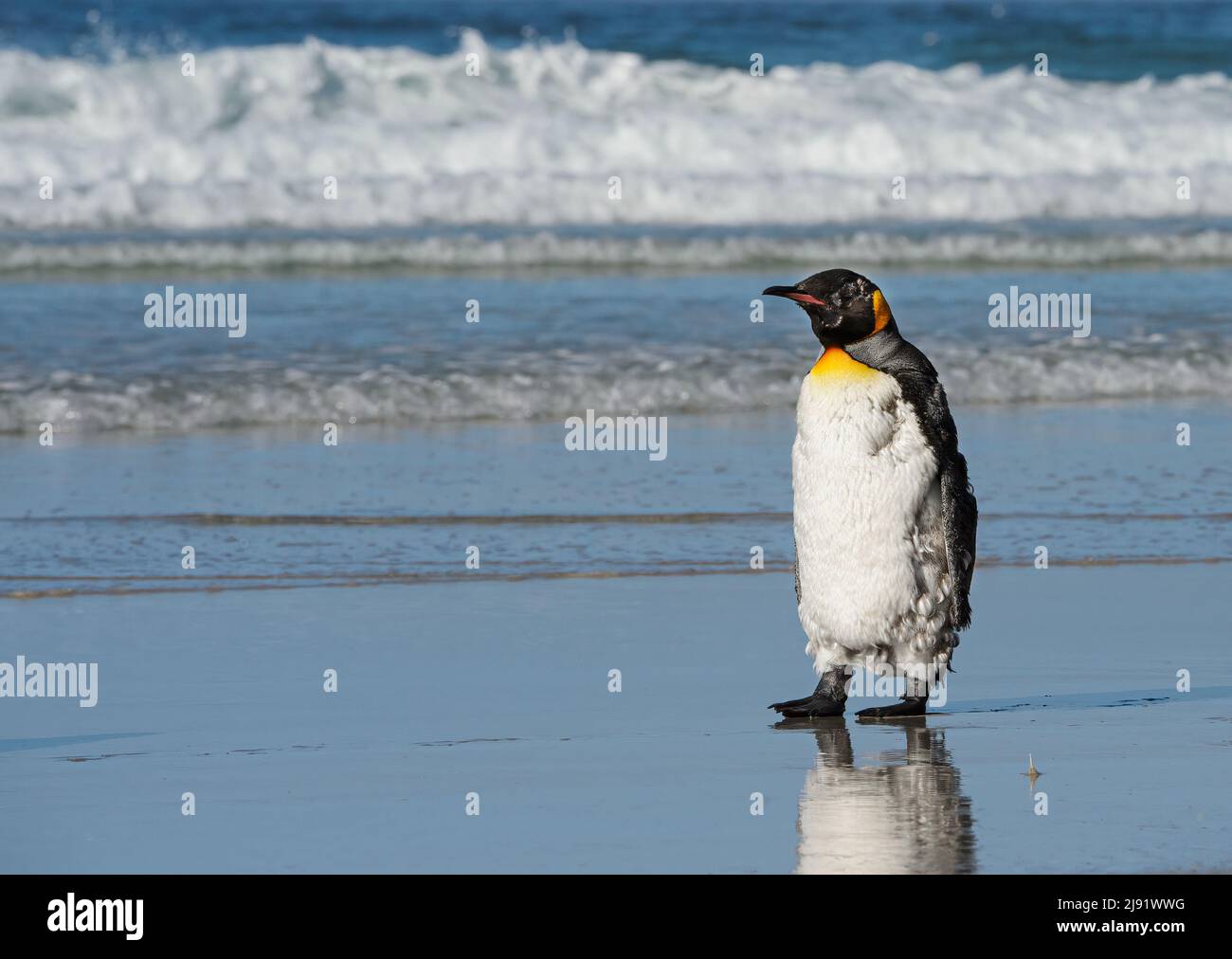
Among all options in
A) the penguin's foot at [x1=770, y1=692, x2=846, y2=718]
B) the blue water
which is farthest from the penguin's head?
the blue water

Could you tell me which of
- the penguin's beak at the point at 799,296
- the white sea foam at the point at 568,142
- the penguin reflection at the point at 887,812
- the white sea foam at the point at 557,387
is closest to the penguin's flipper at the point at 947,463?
the penguin's beak at the point at 799,296

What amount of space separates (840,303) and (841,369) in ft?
0.50

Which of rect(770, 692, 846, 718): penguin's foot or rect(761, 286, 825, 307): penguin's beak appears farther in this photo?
rect(770, 692, 846, 718): penguin's foot

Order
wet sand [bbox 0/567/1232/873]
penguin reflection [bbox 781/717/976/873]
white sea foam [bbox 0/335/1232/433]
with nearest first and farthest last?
penguin reflection [bbox 781/717/976/873], wet sand [bbox 0/567/1232/873], white sea foam [bbox 0/335/1232/433]

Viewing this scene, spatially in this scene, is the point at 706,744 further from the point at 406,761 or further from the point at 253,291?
the point at 253,291

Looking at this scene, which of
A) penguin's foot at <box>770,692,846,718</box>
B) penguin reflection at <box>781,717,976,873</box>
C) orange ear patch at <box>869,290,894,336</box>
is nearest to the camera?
penguin reflection at <box>781,717,976,873</box>

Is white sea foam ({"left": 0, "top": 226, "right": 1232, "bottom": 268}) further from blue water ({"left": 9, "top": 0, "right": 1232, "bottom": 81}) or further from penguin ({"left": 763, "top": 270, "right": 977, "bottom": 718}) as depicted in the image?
penguin ({"left": 763, "top": 270, "right": 977, "bottom": 718})

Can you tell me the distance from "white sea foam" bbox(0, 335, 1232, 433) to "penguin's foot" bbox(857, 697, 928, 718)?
442cm

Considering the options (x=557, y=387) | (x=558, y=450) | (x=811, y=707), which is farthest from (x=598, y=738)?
(x=557, y=387)

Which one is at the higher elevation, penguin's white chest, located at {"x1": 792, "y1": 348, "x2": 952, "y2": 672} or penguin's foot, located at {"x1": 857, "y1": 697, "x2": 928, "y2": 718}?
penguin's white chest, located at {"x1": 792, "y1": 348, "x2": 952, "y2": 672}

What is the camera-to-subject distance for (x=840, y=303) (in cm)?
434

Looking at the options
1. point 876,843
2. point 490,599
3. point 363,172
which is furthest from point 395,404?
point 363,172

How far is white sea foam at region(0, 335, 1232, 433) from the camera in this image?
8.70 metres

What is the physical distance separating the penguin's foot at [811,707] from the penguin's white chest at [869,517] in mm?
96
